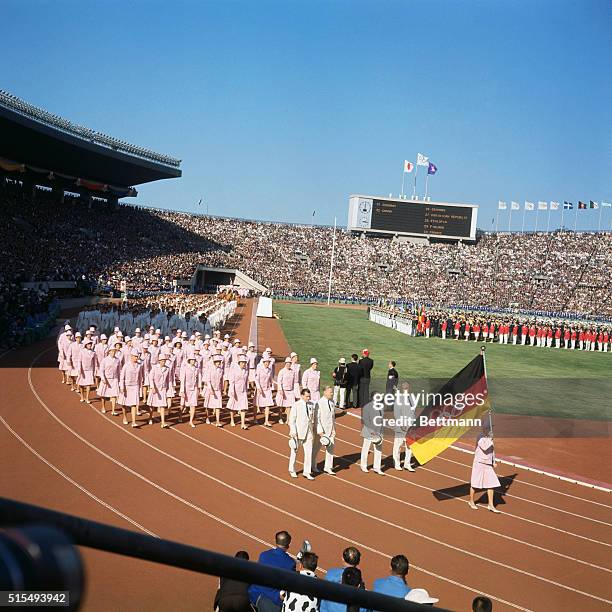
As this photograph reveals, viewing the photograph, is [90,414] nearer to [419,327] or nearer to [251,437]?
[251,437]

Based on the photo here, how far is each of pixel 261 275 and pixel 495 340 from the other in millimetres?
35019

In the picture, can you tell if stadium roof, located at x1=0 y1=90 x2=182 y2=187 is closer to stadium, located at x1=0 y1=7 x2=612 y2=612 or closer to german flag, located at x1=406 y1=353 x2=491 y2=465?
stadium, located at x1=0 y1=7 x2=612 y2=612

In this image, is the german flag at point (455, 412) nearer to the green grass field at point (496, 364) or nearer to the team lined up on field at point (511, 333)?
the green grass field at point (496, 364)

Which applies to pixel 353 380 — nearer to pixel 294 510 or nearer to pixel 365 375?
pixel 365 375

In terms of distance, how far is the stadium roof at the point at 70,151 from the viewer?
1646 inches

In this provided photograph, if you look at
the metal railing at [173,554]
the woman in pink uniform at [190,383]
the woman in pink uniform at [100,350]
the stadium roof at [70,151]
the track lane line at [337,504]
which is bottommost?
the track lane line at [337,504]

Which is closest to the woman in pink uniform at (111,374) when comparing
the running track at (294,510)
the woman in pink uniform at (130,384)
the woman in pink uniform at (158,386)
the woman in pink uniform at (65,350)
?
the woman in pink uniform at (130,384)

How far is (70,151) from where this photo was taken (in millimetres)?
50156

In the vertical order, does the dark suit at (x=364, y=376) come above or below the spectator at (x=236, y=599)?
above

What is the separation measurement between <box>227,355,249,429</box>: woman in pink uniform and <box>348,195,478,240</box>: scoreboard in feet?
209

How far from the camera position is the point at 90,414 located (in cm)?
1392

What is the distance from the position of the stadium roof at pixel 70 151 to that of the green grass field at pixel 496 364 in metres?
21.0

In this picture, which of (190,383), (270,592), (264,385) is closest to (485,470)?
(270,592)

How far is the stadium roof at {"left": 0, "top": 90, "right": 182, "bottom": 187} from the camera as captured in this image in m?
41.8
